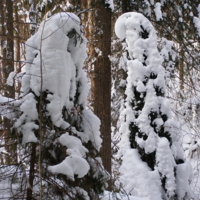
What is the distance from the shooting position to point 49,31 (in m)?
2.65

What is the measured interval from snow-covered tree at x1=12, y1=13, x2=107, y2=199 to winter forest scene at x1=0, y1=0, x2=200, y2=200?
0.01 metres

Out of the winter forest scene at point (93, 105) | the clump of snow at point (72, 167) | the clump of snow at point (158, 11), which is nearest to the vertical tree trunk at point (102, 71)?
the winter forest scene at point (93, 105)

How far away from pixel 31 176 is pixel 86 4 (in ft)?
18.3

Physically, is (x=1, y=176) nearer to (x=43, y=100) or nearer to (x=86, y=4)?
(x=43, y=100)

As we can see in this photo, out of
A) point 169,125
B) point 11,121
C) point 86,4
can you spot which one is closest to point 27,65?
point 11,121

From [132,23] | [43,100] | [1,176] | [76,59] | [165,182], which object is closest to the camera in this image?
[1,176]

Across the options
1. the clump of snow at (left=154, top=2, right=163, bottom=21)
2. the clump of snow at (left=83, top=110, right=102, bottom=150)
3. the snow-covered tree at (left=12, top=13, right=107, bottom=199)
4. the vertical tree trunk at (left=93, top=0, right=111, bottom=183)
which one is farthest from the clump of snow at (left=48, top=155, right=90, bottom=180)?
the clump of snow at (left=154, top=2, right=163, bottom=21)

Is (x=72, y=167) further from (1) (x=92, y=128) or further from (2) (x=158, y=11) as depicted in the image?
(2) (x=158, y=11)

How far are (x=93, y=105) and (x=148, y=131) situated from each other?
170cm

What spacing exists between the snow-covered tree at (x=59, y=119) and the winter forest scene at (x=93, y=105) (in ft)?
0.03

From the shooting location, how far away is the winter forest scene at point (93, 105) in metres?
2.40

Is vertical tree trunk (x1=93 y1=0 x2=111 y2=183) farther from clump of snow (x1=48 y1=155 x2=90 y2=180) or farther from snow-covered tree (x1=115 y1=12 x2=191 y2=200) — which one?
clump of snow (x1=48 y1=155 x2=90 y2=180)

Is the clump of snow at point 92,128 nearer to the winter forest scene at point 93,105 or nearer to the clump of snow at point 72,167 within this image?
the winter forest scene at point 93,105

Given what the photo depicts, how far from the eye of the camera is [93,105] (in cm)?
661
